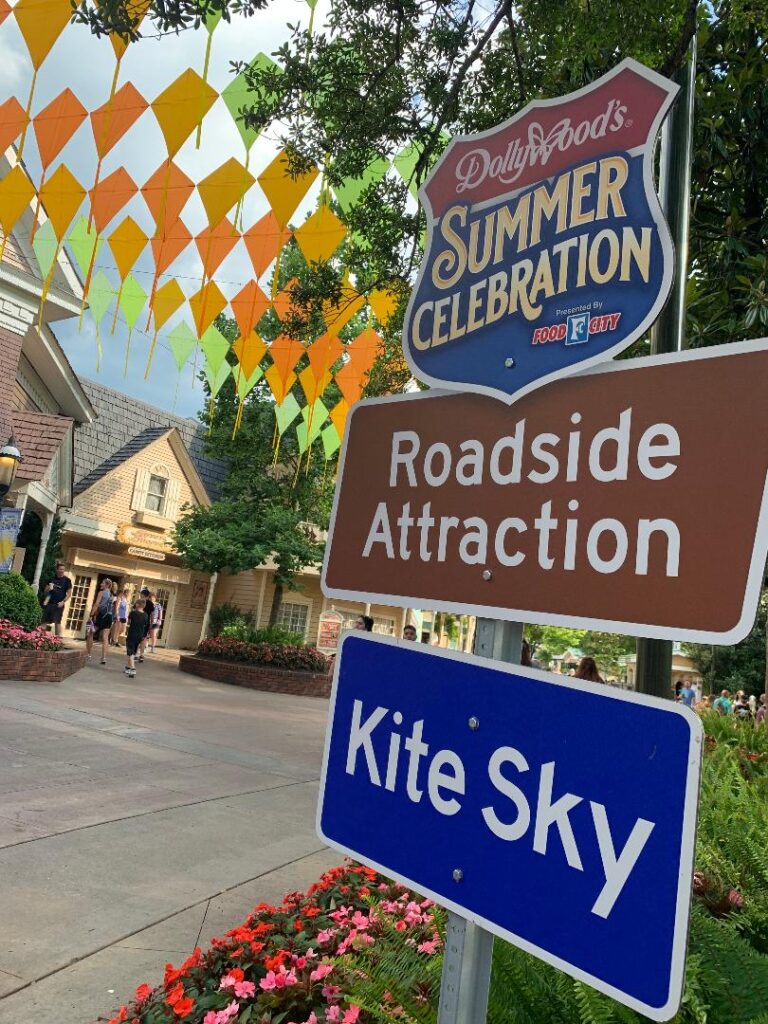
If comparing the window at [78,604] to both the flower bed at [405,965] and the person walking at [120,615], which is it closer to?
the person walking at [120,615]

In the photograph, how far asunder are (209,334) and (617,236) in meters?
17.0

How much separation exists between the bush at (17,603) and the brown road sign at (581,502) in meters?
13.6

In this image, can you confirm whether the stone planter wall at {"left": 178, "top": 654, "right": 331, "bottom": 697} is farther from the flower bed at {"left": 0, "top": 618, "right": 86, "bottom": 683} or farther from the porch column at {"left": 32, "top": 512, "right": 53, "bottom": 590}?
the flower bed at {"left": 0, "top": 618, "right": 86, "bottom": 683}

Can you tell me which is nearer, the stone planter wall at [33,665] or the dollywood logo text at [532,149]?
the dollywood logo text at [532,149]

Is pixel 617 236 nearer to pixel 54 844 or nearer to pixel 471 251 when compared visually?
pixel 471 251

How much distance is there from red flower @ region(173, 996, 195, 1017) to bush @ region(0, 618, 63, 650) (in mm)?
11162

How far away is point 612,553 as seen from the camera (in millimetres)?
1228


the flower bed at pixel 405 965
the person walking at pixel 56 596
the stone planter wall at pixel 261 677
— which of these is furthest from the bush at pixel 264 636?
the flower bed at pixel 405 965

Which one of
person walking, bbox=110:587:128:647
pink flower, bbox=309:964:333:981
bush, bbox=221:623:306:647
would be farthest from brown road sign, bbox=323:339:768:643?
bush, bbox=221:623:306:647

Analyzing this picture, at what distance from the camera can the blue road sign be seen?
1.05 metres

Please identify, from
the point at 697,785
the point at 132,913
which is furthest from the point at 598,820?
the point at 132,913

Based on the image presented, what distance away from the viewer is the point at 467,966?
1332 mm

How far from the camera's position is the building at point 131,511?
24.8 metres

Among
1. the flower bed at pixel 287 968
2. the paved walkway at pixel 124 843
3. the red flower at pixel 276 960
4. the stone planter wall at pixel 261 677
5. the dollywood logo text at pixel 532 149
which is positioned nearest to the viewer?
the dollywood logo text at pixel 532 149
